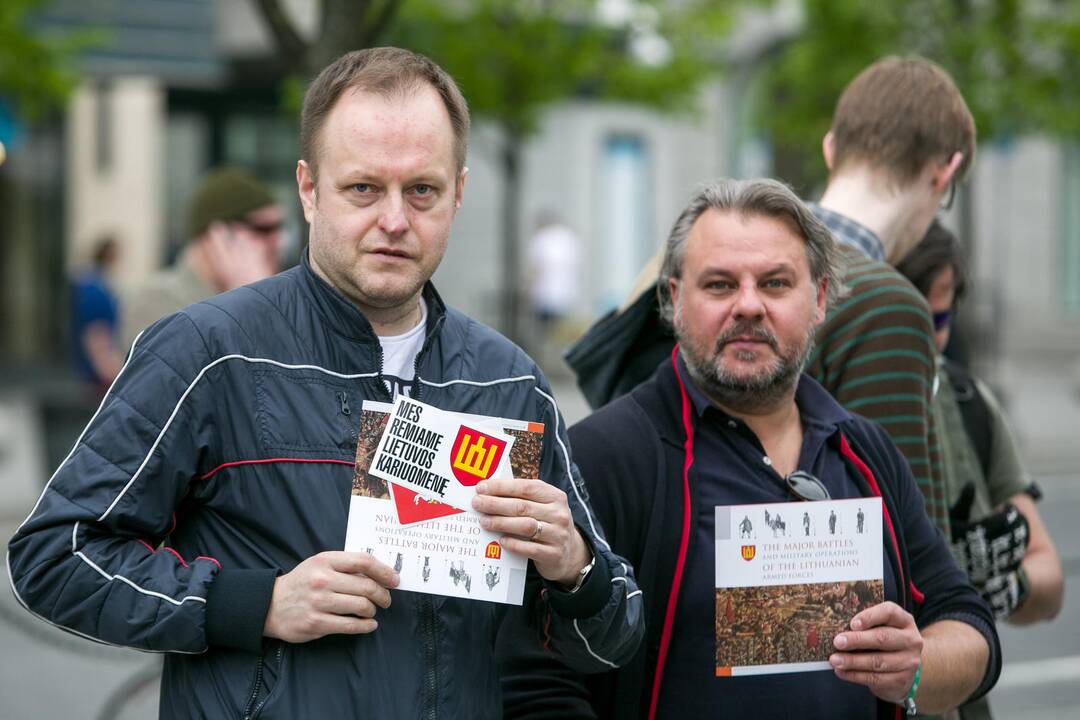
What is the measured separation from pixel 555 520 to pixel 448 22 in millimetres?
15047

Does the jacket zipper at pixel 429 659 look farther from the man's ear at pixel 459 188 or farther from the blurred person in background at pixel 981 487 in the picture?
the blurred person in background at pixel 981 487

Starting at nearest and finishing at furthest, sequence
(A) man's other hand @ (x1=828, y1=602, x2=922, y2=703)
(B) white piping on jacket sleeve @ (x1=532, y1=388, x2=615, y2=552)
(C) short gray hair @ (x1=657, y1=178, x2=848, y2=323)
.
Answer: (B) white piping on jacket sleeve @ (x1=532, y1=388, x2=615, y2=552) → (A) man's other hand @ (x1=828, y1=602, x2=922, y2=703) → (C) short gray hair @ (x1=657, y1=178, x2=848, y2=323)

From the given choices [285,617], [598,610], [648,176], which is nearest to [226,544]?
[285,617]

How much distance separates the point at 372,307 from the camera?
2.35 metres

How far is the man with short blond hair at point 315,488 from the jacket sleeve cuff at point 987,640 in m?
0.86

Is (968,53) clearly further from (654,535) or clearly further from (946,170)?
(654,535)

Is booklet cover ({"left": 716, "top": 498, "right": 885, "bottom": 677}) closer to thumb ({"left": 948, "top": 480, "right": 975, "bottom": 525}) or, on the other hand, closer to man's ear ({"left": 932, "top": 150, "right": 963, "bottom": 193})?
thumb ({"left": 948, "top": 480, "right": 975, "bottom": 525})

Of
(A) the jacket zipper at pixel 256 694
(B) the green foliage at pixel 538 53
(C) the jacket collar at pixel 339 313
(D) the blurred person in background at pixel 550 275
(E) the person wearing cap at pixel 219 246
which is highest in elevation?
(B) the green foliage at pixel 538 53

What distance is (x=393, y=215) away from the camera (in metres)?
2.27

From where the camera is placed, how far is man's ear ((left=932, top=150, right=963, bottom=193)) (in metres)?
3.41

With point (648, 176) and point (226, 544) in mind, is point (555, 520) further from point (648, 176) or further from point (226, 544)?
point (648, 176)

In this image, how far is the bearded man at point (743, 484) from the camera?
2.71 meters

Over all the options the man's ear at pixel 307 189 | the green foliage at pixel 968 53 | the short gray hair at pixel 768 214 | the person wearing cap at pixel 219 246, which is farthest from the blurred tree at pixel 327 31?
the green foliage at pixel 968 53

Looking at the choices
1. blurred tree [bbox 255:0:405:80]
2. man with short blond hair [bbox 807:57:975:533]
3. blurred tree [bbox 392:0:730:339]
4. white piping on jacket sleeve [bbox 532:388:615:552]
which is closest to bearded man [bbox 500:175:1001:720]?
man with short blond hair [bbox 807:57:975:533]
